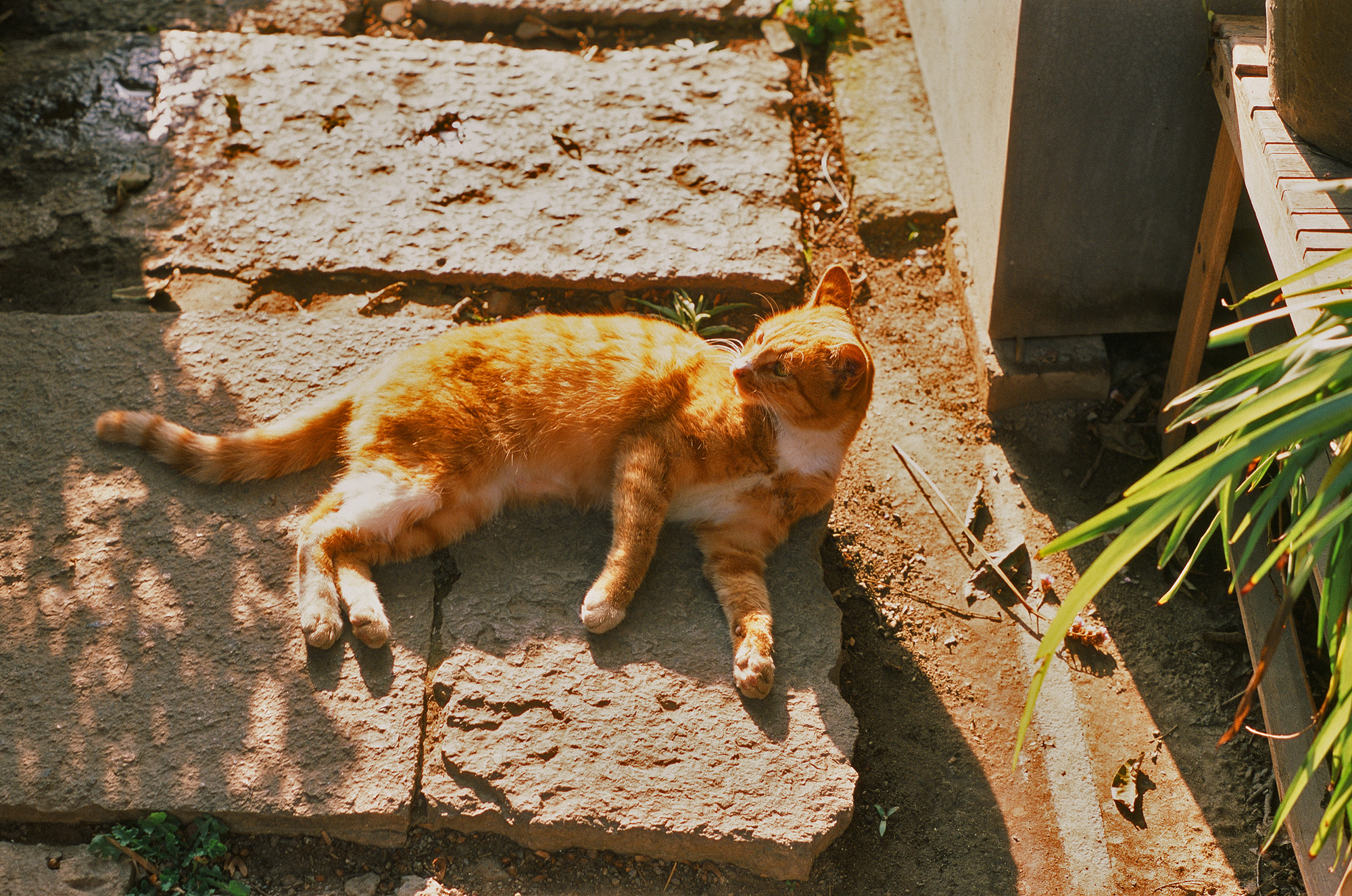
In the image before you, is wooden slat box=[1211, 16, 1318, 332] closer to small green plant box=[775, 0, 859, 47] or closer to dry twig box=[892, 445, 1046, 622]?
dry twig box=[892, 445, 1046, 622]

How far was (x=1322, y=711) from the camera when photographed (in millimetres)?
2158

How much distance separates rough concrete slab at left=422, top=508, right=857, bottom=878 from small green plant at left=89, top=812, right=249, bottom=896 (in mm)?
554

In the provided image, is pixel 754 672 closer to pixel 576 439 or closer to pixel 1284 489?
pixel 576 439

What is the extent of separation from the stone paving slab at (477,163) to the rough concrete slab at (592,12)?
1.21ft

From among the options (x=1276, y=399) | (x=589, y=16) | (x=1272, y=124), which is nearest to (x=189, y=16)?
(x=589, y=16)

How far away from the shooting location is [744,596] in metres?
3.01

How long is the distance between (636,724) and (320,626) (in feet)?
3.15

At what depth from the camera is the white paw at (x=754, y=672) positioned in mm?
2816

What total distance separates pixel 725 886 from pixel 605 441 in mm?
1396

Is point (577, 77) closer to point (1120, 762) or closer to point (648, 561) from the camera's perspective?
point (648, 561)

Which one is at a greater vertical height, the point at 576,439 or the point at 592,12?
the point at 592,12

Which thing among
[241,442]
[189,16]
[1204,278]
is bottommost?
[241,442]

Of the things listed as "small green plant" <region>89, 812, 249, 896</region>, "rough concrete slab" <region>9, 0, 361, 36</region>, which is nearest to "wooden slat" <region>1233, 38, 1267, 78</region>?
"small green plant" <region>89, 812, 249, 896</region>

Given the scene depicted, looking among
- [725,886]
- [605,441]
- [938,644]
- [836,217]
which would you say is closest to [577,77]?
[836,217]
